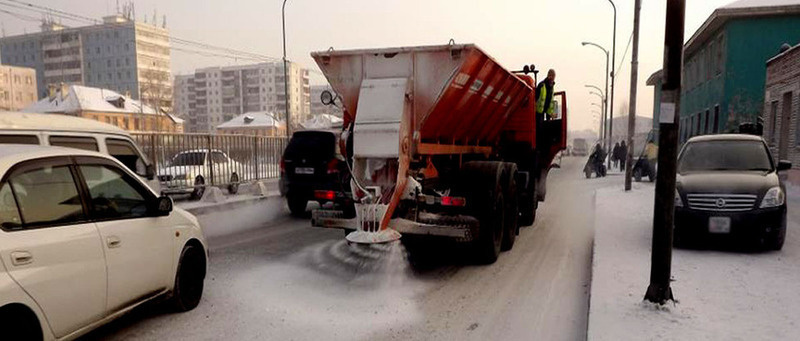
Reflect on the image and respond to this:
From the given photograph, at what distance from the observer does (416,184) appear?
6.66 metres

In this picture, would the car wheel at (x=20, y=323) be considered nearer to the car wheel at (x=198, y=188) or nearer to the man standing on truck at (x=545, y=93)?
the man standing on truck at (x=545, y=93)

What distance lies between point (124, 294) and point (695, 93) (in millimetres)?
32653

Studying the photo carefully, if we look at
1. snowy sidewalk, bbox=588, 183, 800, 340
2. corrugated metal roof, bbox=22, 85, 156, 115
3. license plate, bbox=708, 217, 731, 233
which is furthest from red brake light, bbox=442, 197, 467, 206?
corrugated metal roof, bbox=22, 85, 156, 115

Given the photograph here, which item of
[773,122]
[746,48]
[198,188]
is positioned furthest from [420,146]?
[746,48]

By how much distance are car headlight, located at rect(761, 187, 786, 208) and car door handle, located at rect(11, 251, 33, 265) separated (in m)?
8.14

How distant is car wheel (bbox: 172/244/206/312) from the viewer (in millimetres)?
5109

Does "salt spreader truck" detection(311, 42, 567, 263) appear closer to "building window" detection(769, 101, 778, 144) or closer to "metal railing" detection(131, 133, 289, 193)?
"metal railing" detection(131, 133, 289, 193)

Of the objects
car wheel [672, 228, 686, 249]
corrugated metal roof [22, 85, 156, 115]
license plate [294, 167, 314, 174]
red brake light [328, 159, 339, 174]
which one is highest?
corrugated metal roof [22, 85, 156, 115]

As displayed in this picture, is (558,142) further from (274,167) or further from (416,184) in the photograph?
(274,167)

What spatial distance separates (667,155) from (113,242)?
478cm

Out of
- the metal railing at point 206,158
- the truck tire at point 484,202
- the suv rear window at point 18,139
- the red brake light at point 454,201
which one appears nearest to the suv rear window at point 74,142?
the suv rear window at point 18,139

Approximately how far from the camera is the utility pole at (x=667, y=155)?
4668 millimetres

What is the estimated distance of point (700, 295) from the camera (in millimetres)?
5152

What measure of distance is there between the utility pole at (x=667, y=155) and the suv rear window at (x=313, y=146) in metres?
7.68
